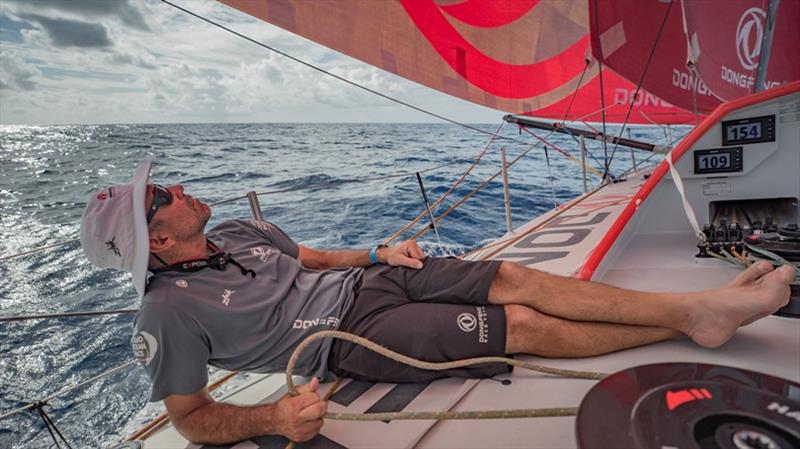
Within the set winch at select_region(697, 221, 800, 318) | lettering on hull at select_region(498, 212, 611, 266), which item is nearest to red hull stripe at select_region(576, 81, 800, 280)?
winch at select_region(697, 221, 800, 318)

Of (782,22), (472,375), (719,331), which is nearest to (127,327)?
(472,375)

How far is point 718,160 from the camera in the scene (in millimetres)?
1486

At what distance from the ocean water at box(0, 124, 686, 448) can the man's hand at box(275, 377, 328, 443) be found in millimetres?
906

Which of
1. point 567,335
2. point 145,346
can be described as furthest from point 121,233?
point 567,335

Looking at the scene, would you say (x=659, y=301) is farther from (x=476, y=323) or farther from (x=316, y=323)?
(x=316, y=323)

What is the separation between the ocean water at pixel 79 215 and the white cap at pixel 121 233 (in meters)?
0.68

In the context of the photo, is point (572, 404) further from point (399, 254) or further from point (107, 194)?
point (107, 194)

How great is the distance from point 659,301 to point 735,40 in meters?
3.04

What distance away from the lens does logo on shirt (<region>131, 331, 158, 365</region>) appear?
0.83 m

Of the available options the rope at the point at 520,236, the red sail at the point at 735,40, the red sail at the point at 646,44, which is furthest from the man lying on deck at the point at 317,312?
the red sail at the point at 735,40

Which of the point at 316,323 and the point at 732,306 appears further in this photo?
the point at 316,323

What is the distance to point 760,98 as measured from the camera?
4.60 ft

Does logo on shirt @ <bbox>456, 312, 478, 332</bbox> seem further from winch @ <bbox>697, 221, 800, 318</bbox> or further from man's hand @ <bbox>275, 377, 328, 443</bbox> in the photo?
winch @ <bbox>697, 221, 800, 318</bbox>

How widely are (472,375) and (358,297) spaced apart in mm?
309
